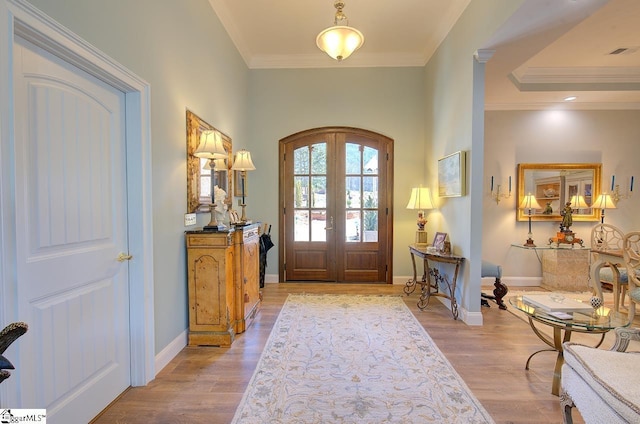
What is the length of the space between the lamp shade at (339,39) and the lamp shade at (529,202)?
12.9 ft

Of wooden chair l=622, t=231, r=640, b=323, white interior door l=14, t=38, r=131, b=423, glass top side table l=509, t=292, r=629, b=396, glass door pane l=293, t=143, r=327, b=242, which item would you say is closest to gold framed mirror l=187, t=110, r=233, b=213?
white interior door l=14, t=38, r=131, b=423

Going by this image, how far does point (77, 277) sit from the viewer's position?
1783 mm

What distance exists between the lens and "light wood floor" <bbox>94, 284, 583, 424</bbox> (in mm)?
1956

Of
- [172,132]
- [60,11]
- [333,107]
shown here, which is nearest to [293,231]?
[333,107]

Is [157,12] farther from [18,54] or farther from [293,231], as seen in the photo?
[293,231]

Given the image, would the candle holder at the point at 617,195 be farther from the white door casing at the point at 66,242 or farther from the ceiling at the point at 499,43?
the white door casing at the point at 66,242

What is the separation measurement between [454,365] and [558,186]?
4.15m

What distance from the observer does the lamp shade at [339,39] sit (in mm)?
2729

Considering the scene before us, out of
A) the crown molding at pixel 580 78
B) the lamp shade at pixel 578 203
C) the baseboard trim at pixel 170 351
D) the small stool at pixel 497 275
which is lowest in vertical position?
the baseboard trim at pixel 170 351

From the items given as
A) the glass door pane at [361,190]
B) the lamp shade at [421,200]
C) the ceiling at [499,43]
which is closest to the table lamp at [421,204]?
the lamp shade at [421,200]

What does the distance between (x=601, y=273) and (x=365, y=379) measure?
3558mm

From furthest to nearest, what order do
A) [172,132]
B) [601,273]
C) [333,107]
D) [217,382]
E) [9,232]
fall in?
[333,107] < [601,273] < [172,132] < [217,382] < [9,232]

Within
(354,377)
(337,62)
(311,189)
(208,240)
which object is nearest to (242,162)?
(208,240)

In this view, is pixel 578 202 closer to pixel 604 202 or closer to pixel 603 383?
pixel 604 202
